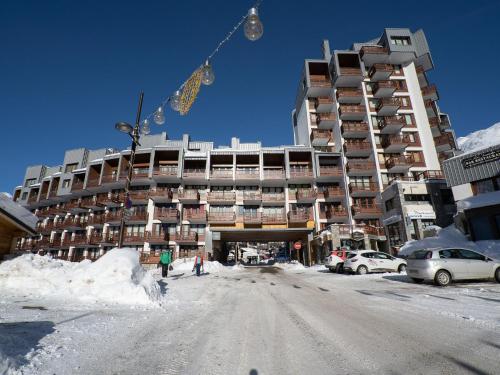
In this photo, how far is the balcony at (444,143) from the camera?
117 ft

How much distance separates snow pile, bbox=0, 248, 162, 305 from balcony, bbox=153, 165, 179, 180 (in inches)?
973

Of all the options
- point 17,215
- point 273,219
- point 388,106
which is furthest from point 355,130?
point 17,215

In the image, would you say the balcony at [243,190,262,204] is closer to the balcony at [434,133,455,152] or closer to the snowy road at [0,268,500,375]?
the snowy road at [0,268,500,375]

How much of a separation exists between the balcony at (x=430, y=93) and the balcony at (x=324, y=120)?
15.0 m

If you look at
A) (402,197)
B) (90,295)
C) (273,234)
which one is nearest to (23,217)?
(90,295)

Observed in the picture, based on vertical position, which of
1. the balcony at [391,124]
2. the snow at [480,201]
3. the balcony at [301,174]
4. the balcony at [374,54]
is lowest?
the snow at [480,201]

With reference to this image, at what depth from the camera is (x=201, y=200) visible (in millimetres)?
34719

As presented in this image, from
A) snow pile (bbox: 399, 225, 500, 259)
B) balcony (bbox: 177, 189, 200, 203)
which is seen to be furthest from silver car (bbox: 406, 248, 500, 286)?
balcony (bbox: 177, 189, 200, 203)

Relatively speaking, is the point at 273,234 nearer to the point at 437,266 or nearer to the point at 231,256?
the point at 437,266

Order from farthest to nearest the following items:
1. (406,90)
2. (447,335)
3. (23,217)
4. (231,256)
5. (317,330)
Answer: (231,256) → (406,90) → (23,217) → (317,330) → (447,335)

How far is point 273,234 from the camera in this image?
116 ft

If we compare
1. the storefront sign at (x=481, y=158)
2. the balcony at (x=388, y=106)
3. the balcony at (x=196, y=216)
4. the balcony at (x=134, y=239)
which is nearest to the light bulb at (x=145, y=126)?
the balcony at (x=196, y=216)

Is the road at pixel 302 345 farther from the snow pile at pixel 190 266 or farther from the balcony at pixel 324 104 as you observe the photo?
the balcony at pixel 324 104

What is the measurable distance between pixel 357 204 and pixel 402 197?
6.11 m
